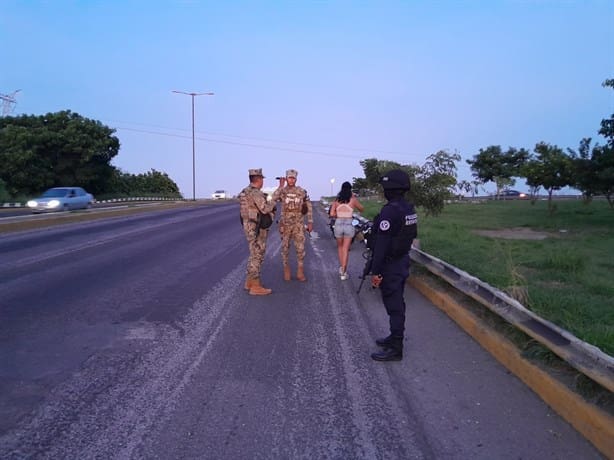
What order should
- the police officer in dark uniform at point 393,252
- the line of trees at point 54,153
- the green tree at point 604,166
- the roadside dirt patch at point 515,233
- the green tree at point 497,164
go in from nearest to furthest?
the police officer in dark uniform at point 393,252
the roadside dirt patch at point 515,233
the green tree at point 604,166
the line of trees at point 54,153
the green tree at point 497,164

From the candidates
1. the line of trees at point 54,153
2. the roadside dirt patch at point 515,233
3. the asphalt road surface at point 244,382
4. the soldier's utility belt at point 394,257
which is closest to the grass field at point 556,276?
the asphalt road surface at point 244,382

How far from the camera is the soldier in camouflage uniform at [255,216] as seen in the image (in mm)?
8055

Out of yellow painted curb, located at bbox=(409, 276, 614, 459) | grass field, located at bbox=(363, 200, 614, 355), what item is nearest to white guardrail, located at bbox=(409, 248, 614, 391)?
yellow painted curb, located at bbox=(409, 276, 614, 459)

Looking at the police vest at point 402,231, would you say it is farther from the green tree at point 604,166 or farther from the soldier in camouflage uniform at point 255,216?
the green tree at point 604,166

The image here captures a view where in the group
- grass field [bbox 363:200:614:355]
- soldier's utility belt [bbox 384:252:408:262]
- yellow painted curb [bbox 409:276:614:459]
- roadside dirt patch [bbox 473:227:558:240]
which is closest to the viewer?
yellow painted curb [bbox 409:276:614:459]

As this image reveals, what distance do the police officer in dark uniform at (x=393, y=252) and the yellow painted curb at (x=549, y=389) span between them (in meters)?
0.97

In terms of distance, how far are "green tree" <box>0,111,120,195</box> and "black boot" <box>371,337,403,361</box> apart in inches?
1769

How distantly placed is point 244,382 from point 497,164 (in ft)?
205

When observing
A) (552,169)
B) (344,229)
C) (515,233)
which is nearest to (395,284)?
(344,229)

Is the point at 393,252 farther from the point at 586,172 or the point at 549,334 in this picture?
the point at 586,172

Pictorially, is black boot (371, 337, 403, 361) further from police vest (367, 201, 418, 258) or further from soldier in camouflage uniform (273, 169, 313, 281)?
soldier in camouflage uniform (273, 169, 313, 281)

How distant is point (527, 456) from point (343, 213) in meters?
6.54

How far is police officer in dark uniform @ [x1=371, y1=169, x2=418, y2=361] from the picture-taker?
5086 mm

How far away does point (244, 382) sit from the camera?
4512mm
